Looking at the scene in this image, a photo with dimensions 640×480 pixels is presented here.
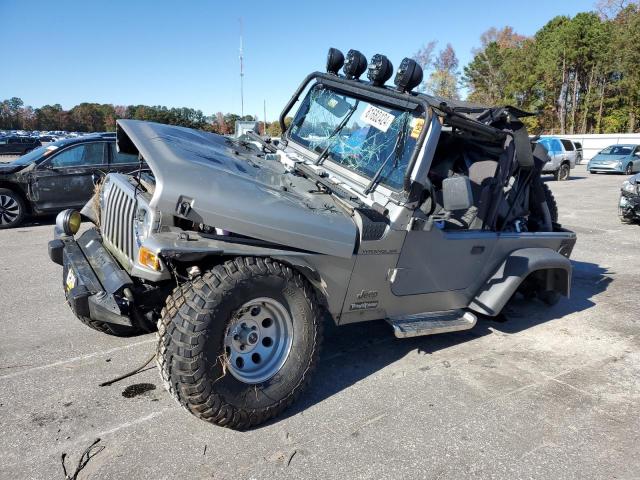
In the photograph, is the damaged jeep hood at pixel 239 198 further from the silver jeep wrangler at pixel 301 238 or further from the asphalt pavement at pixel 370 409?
the asphalt pavement at pixel 370 409

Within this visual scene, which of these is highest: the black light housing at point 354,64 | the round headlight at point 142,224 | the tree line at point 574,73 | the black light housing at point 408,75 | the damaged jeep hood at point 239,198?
the tree line at point 574,73

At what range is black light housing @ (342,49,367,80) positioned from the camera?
4.25 metres

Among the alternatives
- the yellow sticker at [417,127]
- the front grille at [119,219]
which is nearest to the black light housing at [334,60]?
the yellow sticker at [417,127]

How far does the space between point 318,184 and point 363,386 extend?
155 centimetres

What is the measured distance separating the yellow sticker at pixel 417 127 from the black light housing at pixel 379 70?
599 mm

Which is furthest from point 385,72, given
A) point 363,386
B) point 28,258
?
point 28,258

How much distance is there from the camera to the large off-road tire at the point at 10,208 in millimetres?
9539

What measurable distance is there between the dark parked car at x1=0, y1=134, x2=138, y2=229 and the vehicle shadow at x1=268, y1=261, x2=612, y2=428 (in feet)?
23.2

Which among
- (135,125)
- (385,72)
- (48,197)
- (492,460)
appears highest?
(385,72)

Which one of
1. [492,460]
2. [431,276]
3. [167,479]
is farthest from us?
[431,276]

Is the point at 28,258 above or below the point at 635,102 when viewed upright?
below

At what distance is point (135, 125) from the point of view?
3715 mm

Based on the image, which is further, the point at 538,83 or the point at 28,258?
the point at 538,83

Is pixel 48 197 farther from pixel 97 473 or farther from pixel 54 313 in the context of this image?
pixel 97 473
